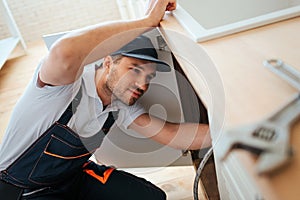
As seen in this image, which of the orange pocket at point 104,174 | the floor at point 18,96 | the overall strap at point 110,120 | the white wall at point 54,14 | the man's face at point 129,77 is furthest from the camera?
Answer: the white wall at point 54,14

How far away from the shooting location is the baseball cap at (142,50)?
3.40ft

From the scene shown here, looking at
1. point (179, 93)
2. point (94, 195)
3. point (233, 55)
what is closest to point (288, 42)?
point (233, 55)

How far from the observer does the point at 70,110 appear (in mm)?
1079

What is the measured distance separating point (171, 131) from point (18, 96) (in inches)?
86.8

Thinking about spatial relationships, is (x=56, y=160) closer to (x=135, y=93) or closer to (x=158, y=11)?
(x=135, y=93)

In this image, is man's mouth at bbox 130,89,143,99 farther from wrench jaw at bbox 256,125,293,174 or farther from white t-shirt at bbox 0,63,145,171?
wrench jaw at bbox 256,125,293,174

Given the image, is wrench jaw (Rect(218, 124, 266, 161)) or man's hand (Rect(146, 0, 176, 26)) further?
man's hand (Rect(146, 0, 176, 26))

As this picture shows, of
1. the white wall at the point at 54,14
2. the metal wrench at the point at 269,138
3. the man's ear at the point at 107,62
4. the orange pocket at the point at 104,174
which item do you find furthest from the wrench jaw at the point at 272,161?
the white wall at the point at 54,14

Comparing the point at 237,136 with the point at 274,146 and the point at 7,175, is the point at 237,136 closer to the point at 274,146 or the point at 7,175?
the point at 274,146

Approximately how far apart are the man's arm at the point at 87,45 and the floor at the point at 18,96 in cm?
78

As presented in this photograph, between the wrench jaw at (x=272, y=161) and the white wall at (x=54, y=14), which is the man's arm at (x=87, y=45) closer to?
the wrench jaw at (x=272, y=161)

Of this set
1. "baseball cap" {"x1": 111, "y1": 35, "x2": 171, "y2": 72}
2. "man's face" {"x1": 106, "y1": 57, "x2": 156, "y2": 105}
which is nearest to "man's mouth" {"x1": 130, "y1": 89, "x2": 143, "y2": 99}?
"man's face" {"x1": 106, "y1": 57, "x2": 156, "y2": 105}

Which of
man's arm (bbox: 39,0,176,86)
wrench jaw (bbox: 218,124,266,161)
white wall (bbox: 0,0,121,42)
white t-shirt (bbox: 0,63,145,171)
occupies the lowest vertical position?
white wall (bbox: 0,0,121,42)

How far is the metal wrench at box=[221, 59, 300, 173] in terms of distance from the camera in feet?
1.33
